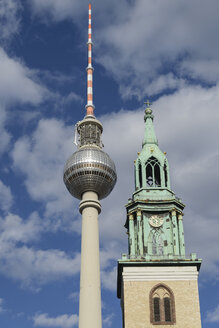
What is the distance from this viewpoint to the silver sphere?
7181 cm

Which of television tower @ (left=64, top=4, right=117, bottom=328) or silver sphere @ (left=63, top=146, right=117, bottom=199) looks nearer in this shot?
television tower @ (left=64, top=4, right=117, bottom=328)

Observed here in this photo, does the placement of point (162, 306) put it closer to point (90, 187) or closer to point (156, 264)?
point (156, 264)

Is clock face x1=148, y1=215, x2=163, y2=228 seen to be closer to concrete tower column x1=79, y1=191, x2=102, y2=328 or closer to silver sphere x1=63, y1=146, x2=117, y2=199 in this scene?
silver sphere x1=63, y1=146, x2=117, y2=199

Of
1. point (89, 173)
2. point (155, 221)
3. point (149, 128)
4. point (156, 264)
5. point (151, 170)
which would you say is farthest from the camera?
point (149, 128)

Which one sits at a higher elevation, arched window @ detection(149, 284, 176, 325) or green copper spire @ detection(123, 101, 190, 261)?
green copper spire @ detection(123, 101, 190, 261)

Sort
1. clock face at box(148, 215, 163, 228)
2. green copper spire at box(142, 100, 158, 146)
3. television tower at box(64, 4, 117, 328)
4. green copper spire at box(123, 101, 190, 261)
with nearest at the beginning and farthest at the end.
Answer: television tower at box(64, 4, 117, 328) < green copper spire at box(123, 101, 190, 261) < clock face at box(148, 215, 163, 228) < green copper spire at box(142, 100, 158, 146)

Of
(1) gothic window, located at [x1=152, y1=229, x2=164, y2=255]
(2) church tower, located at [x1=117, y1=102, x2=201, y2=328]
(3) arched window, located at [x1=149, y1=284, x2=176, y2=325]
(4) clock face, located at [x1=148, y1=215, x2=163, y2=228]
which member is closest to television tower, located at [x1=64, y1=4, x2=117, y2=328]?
(2) church tower, located at [x1=117, y1=102, x2=201, y2=328]

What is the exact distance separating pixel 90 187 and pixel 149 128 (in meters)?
19.4

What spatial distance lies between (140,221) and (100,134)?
12.2 metres

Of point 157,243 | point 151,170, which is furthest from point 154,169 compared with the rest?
point 157,243

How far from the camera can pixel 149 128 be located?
87688 millimetres

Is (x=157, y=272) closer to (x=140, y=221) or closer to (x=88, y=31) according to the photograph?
(x=140, y=221)

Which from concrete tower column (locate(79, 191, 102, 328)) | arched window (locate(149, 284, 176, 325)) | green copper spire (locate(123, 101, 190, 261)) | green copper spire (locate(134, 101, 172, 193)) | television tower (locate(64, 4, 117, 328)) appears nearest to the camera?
concrete tower column (locate(79, 191, 102, 328))

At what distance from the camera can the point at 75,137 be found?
77.6 m
